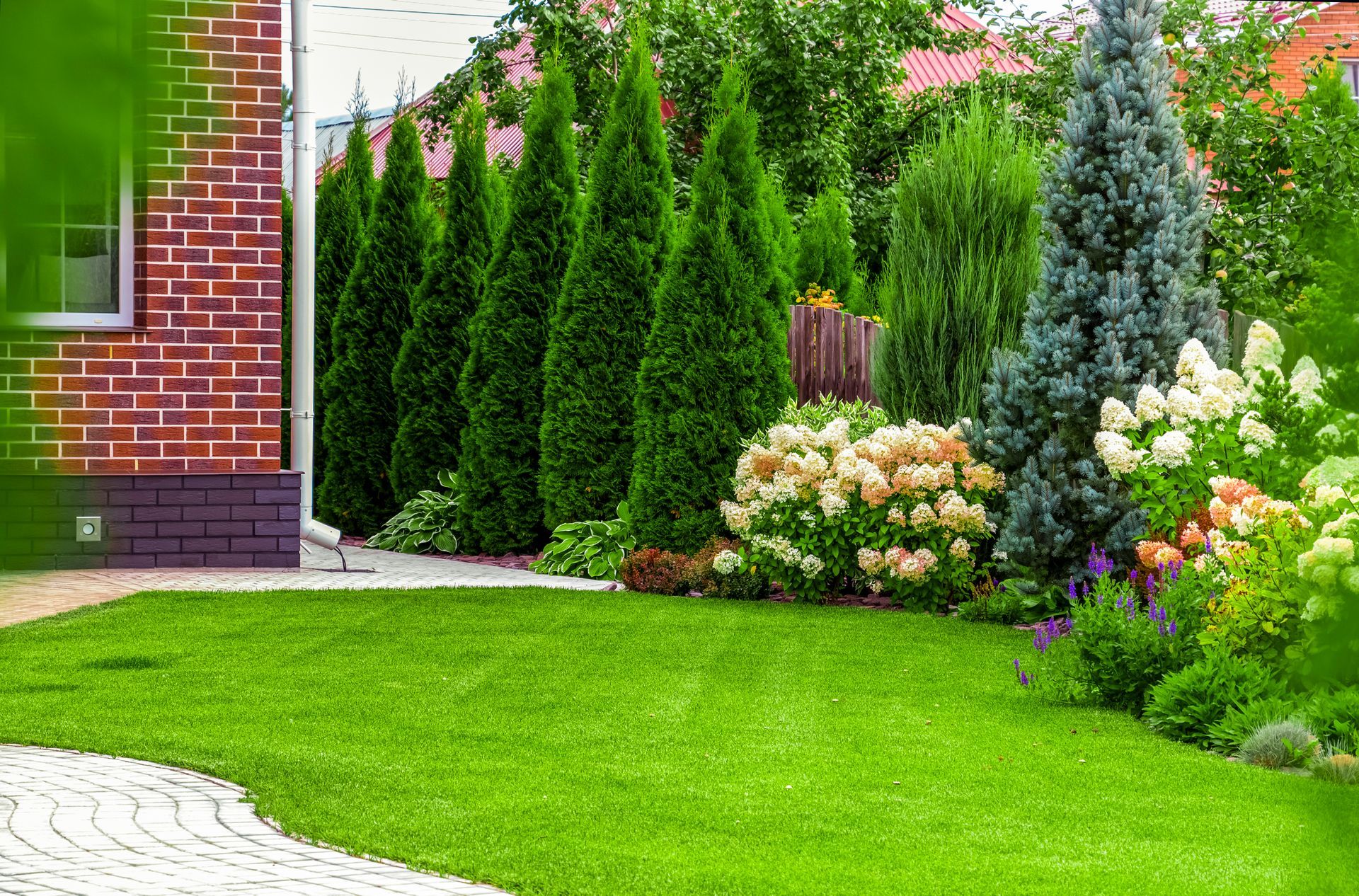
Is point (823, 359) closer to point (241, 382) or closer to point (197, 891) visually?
point (241, 382)

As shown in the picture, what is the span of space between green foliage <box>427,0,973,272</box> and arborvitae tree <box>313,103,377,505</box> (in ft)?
8.75

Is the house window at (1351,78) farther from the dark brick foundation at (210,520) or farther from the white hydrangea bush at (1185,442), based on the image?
the dark brick foundation at (210,520)

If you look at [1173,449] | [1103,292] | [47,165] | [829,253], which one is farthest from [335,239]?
[47,165]

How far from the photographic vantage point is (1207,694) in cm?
484

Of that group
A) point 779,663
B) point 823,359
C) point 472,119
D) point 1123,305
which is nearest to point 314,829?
point 779,663

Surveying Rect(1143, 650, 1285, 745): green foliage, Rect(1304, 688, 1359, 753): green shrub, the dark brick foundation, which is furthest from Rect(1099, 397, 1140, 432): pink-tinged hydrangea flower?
the dark brick foundation

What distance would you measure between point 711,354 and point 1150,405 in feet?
10.9

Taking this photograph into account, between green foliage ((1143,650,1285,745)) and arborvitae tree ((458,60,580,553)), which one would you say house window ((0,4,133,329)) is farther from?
arborvitae tree ((458,60,580,553))

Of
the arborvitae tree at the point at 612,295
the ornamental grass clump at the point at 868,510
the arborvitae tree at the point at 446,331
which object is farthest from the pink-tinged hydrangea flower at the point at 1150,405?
the arborvitae tree at the point at 446,331

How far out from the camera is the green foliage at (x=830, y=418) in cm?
898

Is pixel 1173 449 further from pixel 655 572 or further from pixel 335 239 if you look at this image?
pixel 335 239

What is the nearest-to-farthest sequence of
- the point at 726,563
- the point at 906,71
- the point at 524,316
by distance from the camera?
1. the point at 726,563
2. the point at 524,316
3. the point at 906,71

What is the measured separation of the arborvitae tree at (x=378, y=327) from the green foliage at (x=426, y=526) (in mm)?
909

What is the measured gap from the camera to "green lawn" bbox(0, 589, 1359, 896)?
131 inches
